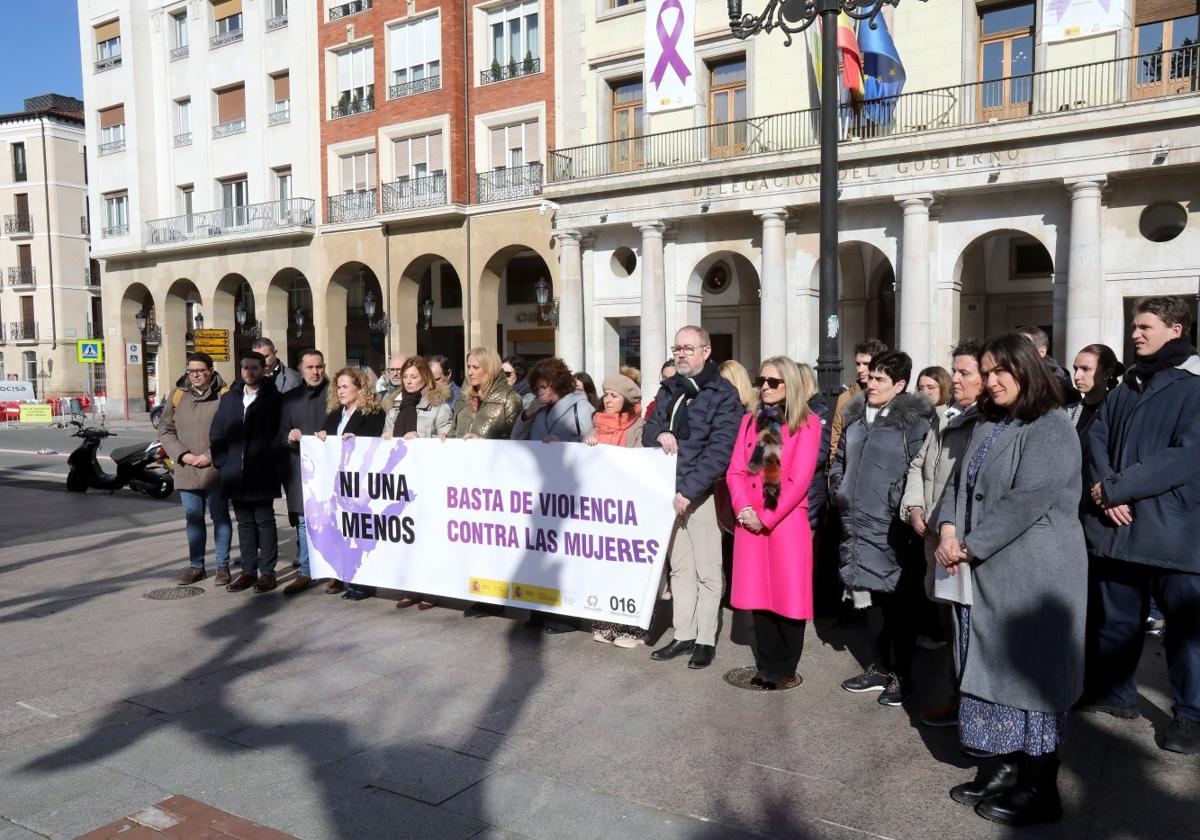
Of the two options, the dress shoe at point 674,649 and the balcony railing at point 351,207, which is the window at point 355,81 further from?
the dress shoe at point 674,649

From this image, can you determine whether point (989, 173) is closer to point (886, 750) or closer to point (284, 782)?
point (886, 750)

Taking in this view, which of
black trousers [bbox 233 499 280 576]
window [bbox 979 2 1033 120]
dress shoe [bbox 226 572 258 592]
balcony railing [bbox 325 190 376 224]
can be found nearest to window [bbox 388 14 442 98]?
balcony railing [bbox 325 190 376 224]

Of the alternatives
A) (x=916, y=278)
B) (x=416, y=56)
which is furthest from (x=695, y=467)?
(x=416, y=56)

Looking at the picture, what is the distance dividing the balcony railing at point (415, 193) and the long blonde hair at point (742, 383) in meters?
22.5

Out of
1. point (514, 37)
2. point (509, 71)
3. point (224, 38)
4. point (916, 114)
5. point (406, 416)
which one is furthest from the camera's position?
point (224, 38)

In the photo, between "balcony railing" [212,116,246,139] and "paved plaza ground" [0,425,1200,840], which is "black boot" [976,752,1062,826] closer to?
"paved plaza ground" [0,425,1200,840]

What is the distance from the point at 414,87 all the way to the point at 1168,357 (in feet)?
87.9

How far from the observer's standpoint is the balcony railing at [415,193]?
27.2 meters

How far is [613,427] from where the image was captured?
639 centimetres

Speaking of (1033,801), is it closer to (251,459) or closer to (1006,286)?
(251,459)

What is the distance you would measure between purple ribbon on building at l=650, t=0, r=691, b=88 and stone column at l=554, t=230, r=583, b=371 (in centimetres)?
489

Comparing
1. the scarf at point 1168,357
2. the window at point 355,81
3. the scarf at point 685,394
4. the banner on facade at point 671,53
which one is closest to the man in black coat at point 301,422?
the scarf at point 685,394

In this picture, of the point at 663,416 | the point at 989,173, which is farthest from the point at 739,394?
the point at 989,173

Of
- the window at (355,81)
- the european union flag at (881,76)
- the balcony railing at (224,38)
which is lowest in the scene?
the european union flag at (881,76)
